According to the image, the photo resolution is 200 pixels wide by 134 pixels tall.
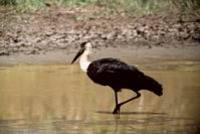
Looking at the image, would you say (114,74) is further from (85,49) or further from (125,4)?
(125,4)

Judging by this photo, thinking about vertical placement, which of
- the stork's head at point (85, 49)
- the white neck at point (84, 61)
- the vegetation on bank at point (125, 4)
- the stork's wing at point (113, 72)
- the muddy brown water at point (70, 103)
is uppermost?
the vegetation on bank at point (125, 4)

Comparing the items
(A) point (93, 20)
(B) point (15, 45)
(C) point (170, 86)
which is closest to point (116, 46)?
(A) point (93, 20)

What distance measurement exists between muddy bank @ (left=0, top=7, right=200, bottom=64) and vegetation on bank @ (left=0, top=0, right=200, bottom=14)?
21mm

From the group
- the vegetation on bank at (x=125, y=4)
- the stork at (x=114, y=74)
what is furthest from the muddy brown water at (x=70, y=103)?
the vegetation on bank at (x=125, y=4)

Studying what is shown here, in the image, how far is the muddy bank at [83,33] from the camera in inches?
67.6

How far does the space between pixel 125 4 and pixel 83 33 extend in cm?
17

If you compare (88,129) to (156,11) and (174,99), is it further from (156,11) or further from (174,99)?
(156,11)

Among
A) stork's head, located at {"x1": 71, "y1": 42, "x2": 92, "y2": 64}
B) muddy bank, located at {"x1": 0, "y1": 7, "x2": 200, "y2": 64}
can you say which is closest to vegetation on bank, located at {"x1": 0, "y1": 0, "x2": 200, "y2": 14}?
muddy bank, located at {"x1": 0, "y1": 7, "x2": 200, "y2": 64}

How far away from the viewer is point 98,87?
174 cm

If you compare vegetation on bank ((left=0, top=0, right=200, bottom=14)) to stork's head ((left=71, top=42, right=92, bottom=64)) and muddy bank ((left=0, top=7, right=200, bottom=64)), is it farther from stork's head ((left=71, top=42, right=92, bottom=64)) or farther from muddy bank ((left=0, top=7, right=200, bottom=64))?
stork's head ((left=71, top=42, right=92, bottom=64))

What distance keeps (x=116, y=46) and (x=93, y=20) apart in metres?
0.12

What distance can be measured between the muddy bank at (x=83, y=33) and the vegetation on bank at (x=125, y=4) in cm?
2

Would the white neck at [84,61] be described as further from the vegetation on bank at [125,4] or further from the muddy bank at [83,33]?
the vegetation on bank at [125,4]

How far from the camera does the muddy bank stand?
67.6 inches
